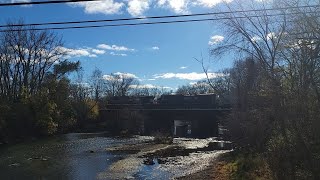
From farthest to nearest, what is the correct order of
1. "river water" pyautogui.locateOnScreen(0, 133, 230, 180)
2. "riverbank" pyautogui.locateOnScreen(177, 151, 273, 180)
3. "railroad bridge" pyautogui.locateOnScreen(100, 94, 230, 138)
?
"railroad bridge" pyautogui.locateOnScreen(100, 94, 230, 138)
"river water" pyautogui.locateOnScreen(0, 133, 230, 180)
"riverbank" pyautogui.locateOnScreen(177, 151, 273, 180)

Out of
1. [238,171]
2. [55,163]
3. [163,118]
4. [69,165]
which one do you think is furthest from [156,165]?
[163,118]

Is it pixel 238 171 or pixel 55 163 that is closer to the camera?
pixel 238 171

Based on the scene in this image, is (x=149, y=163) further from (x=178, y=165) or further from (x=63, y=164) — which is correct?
(x=63, y=164)

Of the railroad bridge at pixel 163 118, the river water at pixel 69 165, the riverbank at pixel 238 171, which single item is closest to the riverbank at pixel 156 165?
the river water at pixel 69 165

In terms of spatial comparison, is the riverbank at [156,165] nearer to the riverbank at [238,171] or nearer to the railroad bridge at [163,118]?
the riverbank at [238,171]

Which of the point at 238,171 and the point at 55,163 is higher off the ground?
the point at 238,171

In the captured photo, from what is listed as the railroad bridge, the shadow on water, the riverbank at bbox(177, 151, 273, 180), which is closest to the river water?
the shadow on water

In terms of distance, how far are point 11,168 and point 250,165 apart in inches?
771

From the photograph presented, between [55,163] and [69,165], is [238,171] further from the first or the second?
[55,163]

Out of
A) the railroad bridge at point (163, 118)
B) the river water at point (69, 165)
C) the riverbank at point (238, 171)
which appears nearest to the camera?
the riverbank at point (238, 171)

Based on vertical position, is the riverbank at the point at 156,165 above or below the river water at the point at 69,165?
below

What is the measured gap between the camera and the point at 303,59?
19.3 meters

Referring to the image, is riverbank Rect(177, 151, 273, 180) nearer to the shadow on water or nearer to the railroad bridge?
the shadow on water

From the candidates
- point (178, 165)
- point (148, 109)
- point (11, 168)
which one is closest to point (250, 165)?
point (178, 165)
